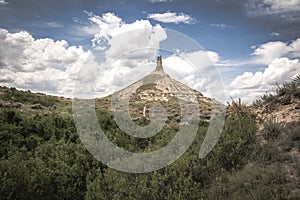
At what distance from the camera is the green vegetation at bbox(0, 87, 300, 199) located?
24.1 feet

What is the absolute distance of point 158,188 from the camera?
808 centimetres

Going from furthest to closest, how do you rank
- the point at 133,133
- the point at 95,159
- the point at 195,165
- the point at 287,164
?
1. the point at 133,133
2. the point at 95,159
3. the point at 195,165
4. the point at 287,164

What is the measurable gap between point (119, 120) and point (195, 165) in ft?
18.9

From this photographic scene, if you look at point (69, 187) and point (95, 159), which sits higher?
point (95, 159)

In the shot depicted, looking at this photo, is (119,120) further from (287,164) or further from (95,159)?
(287,164)

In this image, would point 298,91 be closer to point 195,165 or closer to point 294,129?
point 294,129

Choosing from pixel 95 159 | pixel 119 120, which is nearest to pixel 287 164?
pixel 95 159

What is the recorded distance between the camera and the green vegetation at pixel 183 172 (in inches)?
289

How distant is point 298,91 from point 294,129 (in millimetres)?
2352

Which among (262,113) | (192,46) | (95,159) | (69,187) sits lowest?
(69,187)

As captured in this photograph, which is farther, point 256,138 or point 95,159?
point 95,159

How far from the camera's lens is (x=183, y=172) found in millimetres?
8406

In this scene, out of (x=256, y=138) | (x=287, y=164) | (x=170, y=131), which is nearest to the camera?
(x=287, y=164)

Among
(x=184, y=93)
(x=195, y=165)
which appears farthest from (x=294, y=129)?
(x=184, y=93)
